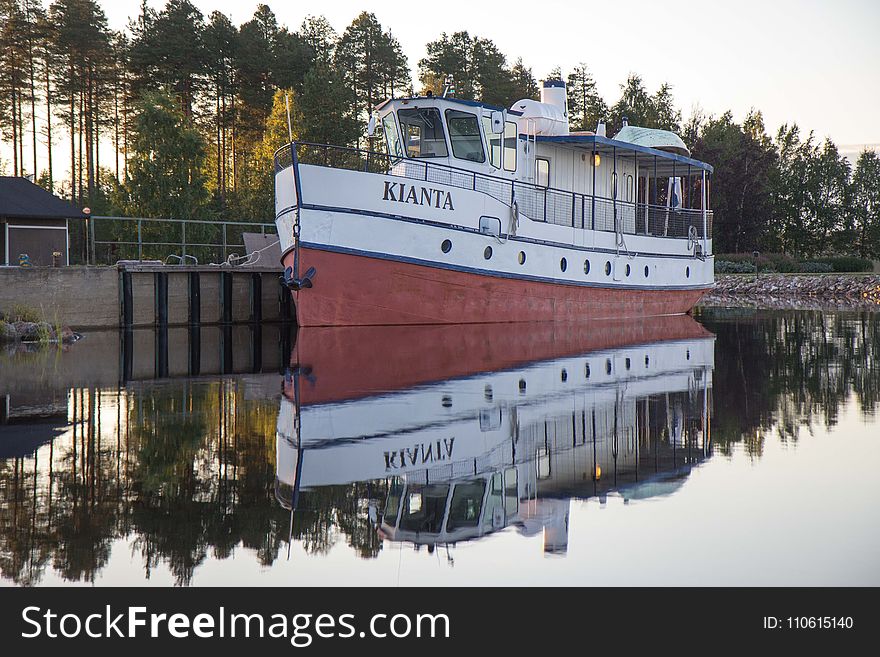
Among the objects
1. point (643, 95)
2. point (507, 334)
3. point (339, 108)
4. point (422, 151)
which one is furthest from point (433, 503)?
point (643, 95)

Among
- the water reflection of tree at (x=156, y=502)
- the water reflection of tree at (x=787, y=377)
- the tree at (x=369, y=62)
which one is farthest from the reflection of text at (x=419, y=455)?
the tree at (x=369, y=62)

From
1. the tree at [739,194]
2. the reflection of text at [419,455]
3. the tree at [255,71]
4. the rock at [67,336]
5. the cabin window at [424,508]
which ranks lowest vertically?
the cabin window at [424,508]

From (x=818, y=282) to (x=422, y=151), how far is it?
39.4 m

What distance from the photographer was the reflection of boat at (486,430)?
6.94 metres

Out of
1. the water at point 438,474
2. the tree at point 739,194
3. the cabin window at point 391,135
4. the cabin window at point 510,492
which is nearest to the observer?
the water at point 438,474

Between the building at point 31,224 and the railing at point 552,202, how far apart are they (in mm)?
7827

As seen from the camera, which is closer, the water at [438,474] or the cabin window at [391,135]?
the water at [438,474]

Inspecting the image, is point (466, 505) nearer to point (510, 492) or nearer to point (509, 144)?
point (510, 492)

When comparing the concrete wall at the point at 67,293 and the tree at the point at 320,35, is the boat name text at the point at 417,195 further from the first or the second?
the tree at the point at 320,35

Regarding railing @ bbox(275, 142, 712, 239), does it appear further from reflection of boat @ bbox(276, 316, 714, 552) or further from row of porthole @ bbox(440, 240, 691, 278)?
reflection of boat @ bbox(276, 316, 714, 552)

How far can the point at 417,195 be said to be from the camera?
22.0 meters

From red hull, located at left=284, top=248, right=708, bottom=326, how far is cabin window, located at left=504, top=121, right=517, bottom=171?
3076 mm

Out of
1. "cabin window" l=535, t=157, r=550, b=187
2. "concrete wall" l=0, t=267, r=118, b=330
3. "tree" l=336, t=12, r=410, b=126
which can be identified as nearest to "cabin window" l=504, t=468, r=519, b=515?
"concrete wall" l=0, t=267, r=118, b=330

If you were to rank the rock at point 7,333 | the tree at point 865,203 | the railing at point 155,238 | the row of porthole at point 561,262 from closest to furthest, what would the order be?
the rock at point 7,333 → the row of porthole at point 561,262 → the railing at point 155,238 → the tree at point 865,203
